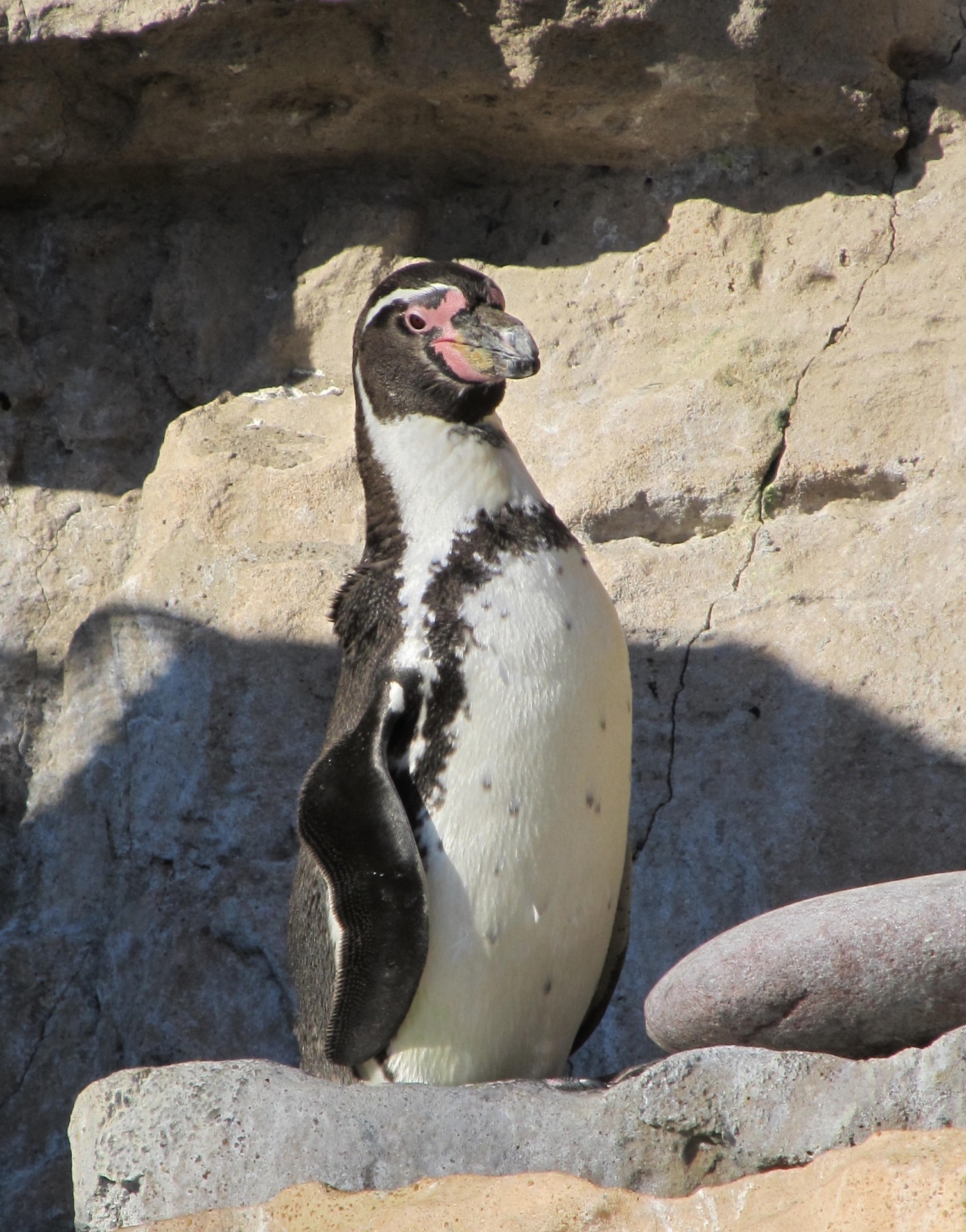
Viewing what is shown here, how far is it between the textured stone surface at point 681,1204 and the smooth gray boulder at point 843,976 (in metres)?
0.42

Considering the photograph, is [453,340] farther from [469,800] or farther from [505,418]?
[505,418]

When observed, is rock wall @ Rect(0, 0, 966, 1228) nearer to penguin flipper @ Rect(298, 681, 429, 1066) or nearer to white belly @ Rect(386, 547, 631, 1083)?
white belly @ Rect(386, 547, 631, 1083)

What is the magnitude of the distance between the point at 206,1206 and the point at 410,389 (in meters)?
1.26

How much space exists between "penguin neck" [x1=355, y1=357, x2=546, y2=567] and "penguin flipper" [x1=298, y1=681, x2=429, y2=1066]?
0.35 m

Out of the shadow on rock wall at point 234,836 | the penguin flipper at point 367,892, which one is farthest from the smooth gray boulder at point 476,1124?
the shadow on rock wall at point 234,836

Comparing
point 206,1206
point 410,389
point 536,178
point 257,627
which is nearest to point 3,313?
point 257,627

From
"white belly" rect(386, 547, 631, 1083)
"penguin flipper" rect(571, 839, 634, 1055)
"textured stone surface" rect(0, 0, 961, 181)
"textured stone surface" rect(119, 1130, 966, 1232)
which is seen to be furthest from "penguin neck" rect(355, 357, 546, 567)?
"textured stone surface" rect(0, 0, 961, 181)

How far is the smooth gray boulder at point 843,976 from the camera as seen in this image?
5.69 feet

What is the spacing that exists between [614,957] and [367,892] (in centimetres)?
53

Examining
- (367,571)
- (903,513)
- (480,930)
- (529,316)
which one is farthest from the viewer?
(529,316)

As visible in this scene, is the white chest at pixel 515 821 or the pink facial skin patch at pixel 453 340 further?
the pink facial skin patch at pixel 453 340

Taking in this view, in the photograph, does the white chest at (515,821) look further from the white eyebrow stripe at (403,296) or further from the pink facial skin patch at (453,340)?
the white eyebrow stripe at (403,296)

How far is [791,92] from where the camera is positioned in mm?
3146

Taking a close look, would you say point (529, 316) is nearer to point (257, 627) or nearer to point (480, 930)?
point (257, 627)
